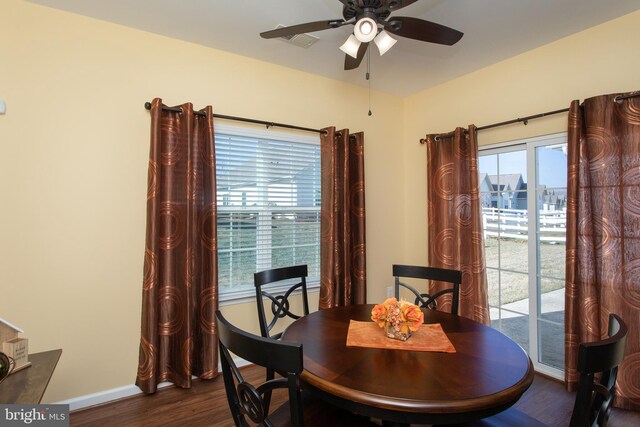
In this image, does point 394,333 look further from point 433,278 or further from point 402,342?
point 433,278

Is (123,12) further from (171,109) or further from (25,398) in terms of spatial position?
(25,398)

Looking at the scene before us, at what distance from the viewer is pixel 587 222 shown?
234cm

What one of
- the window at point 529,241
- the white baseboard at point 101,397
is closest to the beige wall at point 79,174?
the white baseboard at point 101,397

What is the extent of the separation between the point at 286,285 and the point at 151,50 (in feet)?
7.50

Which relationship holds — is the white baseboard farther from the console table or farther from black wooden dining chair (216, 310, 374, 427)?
black wooden dining chair (216, 310, 374, 427)

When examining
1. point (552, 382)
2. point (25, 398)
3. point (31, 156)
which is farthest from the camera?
point (552, 382)

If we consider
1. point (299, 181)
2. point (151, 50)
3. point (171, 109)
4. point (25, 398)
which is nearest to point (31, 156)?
point (171, 109)

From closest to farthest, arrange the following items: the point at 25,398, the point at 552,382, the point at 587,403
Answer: the point at 587,403 < the point at 25,398 < the point at 552,382

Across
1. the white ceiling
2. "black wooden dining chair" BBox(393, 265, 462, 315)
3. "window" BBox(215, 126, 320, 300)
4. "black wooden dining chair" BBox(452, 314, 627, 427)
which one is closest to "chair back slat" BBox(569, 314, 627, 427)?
"black wooden dining chair" BBox(452, 314, 627, 427)

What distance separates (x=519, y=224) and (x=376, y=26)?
227cm

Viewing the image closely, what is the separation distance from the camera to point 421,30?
176 centimetres

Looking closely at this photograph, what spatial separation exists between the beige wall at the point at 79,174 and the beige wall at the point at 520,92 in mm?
2349

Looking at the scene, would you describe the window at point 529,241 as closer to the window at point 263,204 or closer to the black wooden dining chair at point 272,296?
the window at point 263,204

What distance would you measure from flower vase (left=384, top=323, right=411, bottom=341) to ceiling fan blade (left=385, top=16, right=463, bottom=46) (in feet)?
5.07
